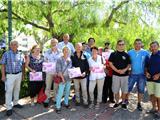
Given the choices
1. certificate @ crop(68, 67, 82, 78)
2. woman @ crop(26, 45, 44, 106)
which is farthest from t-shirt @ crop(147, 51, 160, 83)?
woman @ crop(26, 45, 44, 106)

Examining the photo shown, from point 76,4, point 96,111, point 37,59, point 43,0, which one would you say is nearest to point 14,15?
point 43,0

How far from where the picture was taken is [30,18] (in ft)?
43.1

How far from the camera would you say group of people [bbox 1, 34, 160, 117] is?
27.0 ft

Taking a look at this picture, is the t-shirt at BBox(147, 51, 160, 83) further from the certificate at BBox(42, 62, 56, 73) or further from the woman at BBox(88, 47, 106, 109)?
the certificate at BBox(42, 62, 56, 73)

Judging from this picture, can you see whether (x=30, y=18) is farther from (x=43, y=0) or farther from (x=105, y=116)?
(x=105, y=116)

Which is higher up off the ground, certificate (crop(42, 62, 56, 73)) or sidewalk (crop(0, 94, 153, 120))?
certificate (crop(42, 62, 56, 73))

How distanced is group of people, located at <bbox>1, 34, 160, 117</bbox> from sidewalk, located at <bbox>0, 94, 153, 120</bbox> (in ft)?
0.55

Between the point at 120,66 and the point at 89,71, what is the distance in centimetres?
84

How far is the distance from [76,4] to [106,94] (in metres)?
5.08

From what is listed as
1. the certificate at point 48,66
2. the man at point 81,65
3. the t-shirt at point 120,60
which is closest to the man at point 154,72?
the t-shirt at point 120,60

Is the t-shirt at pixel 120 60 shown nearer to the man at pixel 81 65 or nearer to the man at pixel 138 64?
the man at pixel 138 64

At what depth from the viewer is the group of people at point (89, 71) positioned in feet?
27.0

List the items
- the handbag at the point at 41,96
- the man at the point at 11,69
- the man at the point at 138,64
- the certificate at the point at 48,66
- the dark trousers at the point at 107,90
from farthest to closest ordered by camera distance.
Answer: the dark trousers at the point at 107,90 → the handbag at the point at 41,96 → the certificate at the point at 48,66 → the man at the point at 138,64 → the man at the point at 11,69

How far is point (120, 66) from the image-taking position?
859 centimetres
